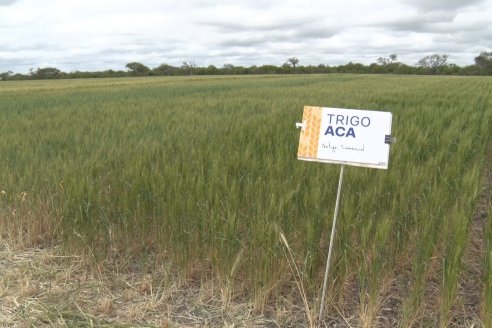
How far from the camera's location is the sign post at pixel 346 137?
2275mm

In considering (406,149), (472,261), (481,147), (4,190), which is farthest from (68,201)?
(481,147)

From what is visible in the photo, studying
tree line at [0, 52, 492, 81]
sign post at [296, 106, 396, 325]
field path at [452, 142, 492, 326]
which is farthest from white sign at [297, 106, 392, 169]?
tree line at [0, 52, 492, 81]

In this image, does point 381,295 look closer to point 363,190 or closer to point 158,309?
point 363,190

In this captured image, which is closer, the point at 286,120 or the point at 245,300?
the point at 245,300

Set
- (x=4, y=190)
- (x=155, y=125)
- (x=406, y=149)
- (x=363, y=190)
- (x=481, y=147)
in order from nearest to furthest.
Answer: (x=363, y=190) → (x=4, y=190) → (x=406, y=149) → (x=481, y=147) → (x=155, y=125)

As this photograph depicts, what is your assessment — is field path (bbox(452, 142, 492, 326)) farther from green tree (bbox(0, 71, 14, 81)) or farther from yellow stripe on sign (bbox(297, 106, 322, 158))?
green tree (bbox(0, 71, 14, 81))

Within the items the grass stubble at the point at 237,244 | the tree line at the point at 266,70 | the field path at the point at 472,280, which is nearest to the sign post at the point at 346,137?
the grass stubble at the point at 237,244

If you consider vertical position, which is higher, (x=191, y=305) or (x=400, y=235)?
(x=400, y=235)

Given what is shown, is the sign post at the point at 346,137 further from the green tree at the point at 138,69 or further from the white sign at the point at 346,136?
the green tree at the point at 138,69

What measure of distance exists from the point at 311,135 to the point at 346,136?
184 mm

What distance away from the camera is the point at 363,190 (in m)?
3.00

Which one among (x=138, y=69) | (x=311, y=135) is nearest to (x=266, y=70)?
(x=138, y=69)

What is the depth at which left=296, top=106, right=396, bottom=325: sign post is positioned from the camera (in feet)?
7.47

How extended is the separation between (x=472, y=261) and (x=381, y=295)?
738 millimetres
